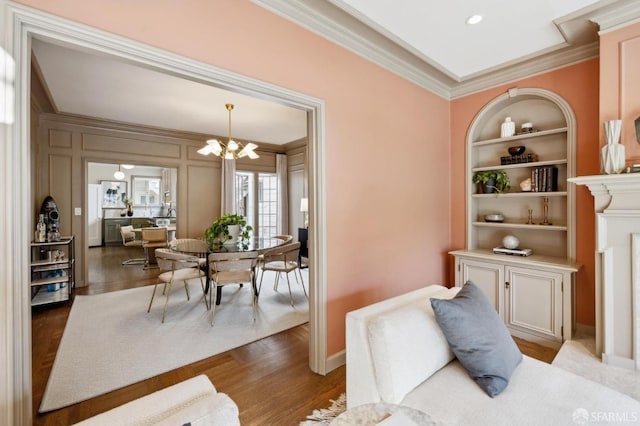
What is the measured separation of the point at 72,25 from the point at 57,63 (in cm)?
231

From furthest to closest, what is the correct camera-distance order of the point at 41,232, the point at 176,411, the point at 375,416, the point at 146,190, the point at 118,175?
the point at 146,190, the point at 118,175, the point at 41,232, the point at 375,416, the point at 176,411

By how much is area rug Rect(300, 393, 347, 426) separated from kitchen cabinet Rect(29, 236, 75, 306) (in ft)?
12.8

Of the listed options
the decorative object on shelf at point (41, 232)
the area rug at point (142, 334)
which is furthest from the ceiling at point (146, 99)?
the area rug at point (142, 334)

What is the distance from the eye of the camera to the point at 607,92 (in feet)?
7.59

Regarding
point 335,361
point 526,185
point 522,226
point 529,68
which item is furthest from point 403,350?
point 529,68

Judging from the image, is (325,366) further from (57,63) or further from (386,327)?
(57,63)

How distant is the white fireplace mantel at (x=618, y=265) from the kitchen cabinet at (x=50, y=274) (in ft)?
19.2

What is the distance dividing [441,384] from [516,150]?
2.90 metres

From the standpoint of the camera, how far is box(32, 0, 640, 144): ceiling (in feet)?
7.19

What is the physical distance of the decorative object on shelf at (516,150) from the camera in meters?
3.22

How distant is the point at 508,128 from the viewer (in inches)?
129

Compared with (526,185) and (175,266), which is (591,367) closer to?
(526,185)

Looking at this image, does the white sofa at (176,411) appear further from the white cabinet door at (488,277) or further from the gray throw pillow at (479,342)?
the white cabinet door at (488,277)

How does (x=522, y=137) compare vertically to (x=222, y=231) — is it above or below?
above
